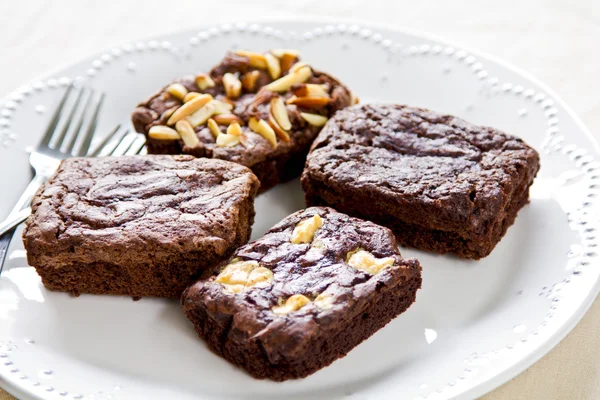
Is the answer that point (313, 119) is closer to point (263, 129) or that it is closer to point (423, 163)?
point (263, 129)

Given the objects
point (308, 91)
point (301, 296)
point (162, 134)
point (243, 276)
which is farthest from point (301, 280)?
point (308, 91)

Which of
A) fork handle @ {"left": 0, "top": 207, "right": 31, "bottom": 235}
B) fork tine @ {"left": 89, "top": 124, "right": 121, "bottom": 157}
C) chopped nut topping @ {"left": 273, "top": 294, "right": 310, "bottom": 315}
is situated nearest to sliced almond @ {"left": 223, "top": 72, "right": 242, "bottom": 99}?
fork tine @ {"left": 89, "top": 124, "right": 121, "bottom": 157}

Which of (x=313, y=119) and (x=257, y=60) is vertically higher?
(x=257, y=60)

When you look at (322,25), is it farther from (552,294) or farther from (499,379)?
(499,379)

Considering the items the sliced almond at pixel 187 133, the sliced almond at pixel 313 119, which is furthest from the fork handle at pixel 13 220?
the sliced almond at pixel 313 119

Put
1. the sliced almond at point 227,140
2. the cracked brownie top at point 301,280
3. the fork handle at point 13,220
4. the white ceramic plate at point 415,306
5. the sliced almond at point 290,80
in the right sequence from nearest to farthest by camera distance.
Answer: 1. the cracked brownie top at point 301,280
2. the white ceramic plate at point 415,306
3. the fork handle at point 13,220
4. the sliced almond at point 227,140
5. the sliced almond at point 290,80

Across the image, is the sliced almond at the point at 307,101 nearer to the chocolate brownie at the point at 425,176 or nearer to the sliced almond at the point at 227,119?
the chocolate brownie at the point at 425,176

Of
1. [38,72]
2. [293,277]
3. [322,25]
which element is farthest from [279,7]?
[293,277]
